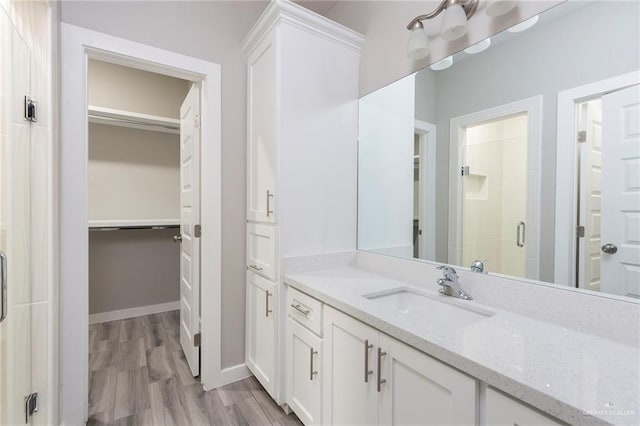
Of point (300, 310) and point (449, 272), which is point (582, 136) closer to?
point (449, 272)

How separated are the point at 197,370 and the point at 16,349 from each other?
105 centimetres

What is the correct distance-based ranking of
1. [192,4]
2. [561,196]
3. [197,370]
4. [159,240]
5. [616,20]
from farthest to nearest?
[159,240], [197,370], [192,4], [561,196], [616,20]

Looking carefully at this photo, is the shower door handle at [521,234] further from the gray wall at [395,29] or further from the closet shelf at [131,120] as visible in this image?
the closet shelf at [131,120]

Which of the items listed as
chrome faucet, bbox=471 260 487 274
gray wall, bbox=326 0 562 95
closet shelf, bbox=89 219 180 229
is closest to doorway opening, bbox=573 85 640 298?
chrome faucet, bbox=471 260 487 274

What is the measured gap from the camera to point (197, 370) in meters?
1.98

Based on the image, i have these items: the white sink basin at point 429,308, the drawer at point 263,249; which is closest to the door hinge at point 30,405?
the drawer at point 263,249

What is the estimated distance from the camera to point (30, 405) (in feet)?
4.08

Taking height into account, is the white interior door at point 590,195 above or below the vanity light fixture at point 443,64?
below

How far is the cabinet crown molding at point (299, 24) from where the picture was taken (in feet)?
5.20

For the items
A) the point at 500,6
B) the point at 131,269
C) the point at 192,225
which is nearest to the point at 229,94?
the point at 192,225

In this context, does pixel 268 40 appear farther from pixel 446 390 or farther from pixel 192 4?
pixel 446 390

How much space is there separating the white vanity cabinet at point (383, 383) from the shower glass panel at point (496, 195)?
1.99ft

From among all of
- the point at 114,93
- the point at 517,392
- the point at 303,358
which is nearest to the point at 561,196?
the point at 517,392

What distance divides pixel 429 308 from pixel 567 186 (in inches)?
28.1
